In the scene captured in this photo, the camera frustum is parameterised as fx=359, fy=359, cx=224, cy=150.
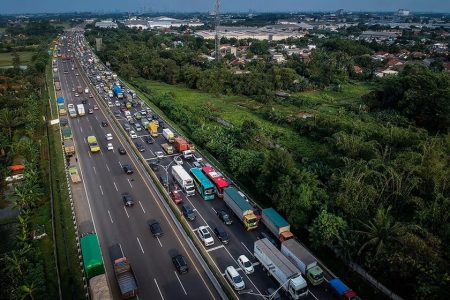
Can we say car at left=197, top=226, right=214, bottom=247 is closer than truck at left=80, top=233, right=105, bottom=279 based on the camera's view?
No

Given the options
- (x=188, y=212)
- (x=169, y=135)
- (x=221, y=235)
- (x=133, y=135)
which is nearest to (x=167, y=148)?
(x=169, y=135)

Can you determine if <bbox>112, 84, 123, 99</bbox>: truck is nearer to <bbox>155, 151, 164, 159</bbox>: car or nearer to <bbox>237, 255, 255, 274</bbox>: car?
<bbox>155, 151, 164, 159</bbox>: car

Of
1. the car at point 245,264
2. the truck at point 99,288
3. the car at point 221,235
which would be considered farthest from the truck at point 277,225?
the truck at point 99,288

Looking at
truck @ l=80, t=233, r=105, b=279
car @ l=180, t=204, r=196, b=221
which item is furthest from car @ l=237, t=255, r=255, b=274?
truck @ l=80, t=233, r=105, b=279

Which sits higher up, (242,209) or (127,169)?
(242,209)

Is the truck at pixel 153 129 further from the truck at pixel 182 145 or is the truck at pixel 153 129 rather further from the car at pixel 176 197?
the car at pixel 176 197

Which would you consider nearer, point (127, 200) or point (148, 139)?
point (127, 200)

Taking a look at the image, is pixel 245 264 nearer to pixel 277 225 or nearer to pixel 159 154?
pixel 277 225
